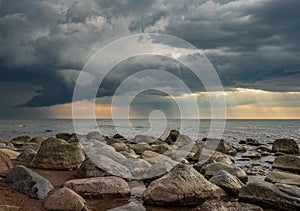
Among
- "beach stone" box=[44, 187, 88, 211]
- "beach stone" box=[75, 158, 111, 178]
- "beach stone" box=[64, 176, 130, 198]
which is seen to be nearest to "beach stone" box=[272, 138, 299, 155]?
"beach stone" box=[75, 158, 111, 178]

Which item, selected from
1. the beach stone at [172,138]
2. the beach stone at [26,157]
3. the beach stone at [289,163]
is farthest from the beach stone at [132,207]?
the beach stone at [172,138]

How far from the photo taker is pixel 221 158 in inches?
688

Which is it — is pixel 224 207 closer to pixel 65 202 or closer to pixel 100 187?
pixel 100 187

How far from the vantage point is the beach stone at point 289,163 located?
1547 cm

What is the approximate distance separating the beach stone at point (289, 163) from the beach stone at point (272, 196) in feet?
18.4

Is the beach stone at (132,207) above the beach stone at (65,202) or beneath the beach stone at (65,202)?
beneath

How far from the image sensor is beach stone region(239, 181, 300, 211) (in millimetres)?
9797

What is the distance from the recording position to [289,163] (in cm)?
1597

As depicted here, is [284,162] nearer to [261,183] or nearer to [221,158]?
[221,158]

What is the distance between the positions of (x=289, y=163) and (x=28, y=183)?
37.8 feet

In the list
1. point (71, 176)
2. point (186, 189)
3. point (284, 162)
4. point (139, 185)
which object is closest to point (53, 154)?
point (71, 176)

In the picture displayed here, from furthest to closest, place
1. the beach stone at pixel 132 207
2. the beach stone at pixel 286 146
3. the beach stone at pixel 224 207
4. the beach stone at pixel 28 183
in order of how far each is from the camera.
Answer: the beach stone at pixel 286 146 < the beach stone at pixel 28 183 < the beach stone at pixel 132 207 < the beach stone at pixel 224 207

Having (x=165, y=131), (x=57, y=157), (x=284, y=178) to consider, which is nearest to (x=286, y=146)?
(x=284, y=178)

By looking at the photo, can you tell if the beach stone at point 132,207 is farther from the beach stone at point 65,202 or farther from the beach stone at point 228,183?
the beach stone at point 228,183
